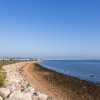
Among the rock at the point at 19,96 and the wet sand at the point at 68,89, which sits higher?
the rock at the point at 19,96

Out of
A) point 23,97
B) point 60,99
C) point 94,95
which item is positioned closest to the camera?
point 23,97

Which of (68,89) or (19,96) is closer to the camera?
(19,96)

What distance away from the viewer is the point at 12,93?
1752 cm

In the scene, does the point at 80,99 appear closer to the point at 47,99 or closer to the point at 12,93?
the point at 47,99

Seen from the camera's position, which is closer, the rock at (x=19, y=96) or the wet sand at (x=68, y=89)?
the rock at (x=19, y=96)

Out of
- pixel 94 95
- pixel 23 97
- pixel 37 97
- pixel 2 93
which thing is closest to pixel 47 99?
pixel 37 97

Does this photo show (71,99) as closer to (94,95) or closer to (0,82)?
(94,95)

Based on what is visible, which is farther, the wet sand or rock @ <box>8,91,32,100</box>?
the wet sand

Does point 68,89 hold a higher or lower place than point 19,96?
lower

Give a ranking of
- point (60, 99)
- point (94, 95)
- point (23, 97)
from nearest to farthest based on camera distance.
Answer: point (23, 97)
point (60, 99)
point (94, 95)

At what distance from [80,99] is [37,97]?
688cm

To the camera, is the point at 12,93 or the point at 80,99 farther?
the point at 80,99

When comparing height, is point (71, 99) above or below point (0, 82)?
below

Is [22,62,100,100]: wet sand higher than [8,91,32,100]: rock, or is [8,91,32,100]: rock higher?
[8,91,32,100]: rock
